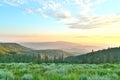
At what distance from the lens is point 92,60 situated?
199000 mm

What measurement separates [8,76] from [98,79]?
Result: 4.18m

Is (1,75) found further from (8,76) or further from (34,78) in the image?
(34,78)

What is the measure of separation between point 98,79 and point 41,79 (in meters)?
2.62

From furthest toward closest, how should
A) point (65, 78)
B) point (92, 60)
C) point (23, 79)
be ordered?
1. point (92, 60)
2. point (65, 78)
3. point (23, 79)

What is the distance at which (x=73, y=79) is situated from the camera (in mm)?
13883

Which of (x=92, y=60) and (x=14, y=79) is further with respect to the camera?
(x=92, y=60)

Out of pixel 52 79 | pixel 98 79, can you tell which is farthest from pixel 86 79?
pixel 52 79

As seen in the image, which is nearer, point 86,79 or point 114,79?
point 86,79

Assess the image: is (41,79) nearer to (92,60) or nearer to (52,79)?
(52,79)

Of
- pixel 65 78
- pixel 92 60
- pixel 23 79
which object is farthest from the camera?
pixel 92 60

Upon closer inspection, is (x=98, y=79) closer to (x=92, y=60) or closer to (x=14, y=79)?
(x=14, y=79)

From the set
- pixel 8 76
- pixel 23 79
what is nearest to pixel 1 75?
pixel 8 76

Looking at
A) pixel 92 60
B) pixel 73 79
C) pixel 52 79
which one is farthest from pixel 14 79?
pixel 92 60

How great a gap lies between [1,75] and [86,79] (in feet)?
12.9
